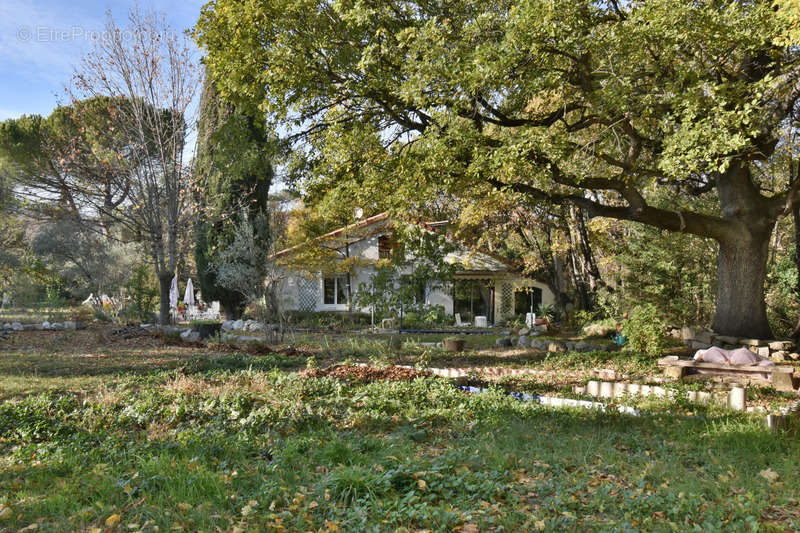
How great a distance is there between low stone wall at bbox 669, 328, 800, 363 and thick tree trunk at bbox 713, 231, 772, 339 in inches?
10.3

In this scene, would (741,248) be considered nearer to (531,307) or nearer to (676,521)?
(676,521)

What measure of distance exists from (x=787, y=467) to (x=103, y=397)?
20.9ft

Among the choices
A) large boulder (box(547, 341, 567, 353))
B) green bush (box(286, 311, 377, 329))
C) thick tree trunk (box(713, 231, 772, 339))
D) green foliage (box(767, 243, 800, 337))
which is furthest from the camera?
green bush (box(286, 311, 377, 329))

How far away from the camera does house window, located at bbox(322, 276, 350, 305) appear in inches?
908

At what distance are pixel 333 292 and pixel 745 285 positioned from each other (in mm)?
16319

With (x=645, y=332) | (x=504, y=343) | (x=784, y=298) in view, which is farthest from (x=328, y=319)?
(x=784, y=298)

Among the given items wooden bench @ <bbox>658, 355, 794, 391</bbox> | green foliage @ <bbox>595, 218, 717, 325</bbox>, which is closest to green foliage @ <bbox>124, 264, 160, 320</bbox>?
green foliage @ <bbox>595, 218, 717, 325</bbox>

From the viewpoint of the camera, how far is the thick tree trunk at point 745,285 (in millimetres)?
10172

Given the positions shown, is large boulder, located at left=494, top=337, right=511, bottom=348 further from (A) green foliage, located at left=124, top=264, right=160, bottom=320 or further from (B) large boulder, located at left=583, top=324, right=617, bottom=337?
(A) green foliage, located at left=124, top=264, right=160, bottom=320

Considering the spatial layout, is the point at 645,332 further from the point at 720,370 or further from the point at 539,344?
the point at 539,344

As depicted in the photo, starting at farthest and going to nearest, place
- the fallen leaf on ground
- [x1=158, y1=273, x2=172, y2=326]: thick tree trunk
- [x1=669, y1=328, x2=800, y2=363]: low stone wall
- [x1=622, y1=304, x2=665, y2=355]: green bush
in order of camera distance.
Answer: [x1=158, y1=273, x2=172, y2=326]: thick tree trunk
[x1=669, y1=328, x2=800, y2=363]: low stone wall
[x1=622, y1=304, x2=665, y2=355]: green bush
the fallen leaf on ground

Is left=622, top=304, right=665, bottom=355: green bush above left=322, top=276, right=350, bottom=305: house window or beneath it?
beneath

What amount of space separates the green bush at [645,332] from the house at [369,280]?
975cm

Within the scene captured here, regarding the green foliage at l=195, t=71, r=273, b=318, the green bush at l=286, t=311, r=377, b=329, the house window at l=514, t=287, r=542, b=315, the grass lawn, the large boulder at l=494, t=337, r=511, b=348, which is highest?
the green foliage at l=195, t=71, r=273, b=318
